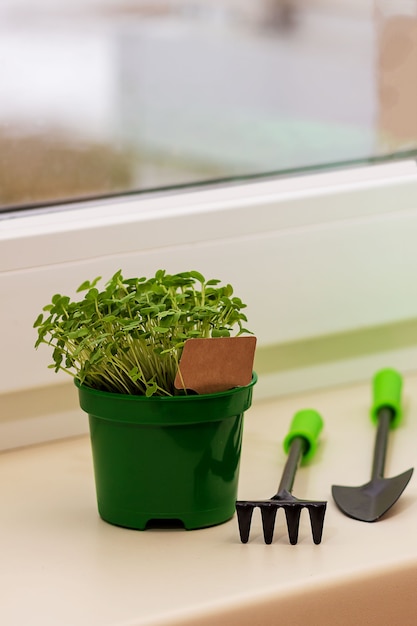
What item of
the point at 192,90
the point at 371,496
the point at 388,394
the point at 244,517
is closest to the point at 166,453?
the point at 244,517

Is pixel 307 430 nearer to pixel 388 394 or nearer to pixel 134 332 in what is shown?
pixel 388 394

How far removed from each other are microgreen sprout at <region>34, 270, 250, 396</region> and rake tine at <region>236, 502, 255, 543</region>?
10 cm

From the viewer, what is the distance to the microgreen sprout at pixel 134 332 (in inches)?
26.6

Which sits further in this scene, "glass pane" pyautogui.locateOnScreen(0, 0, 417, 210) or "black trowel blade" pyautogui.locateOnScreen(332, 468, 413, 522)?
"glass pane" pyautogui.locateOnScreen(0, 0, 417, 210)

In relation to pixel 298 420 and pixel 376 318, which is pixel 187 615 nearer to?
pixel 298 420

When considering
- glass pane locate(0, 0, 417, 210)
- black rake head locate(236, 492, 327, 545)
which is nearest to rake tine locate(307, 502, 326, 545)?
black rake head locate(236, 492, 327, 545)

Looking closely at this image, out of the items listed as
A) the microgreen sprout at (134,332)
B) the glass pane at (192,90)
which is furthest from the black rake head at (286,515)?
the glass pane at (192,90)

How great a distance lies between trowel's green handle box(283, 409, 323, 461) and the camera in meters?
0.86

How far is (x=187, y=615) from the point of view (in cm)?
57

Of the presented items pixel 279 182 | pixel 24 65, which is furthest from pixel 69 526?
pixel 24 65

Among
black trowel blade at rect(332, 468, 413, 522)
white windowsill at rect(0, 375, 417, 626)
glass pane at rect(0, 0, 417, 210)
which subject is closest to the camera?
white windowsill at rect(0, 375, 417, 626)

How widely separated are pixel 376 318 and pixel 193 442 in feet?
1.42

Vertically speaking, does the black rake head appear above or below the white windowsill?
above

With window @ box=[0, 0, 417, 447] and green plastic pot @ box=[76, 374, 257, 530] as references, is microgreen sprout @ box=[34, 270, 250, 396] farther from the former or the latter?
window @ box=[0, 0, 417, 447]
